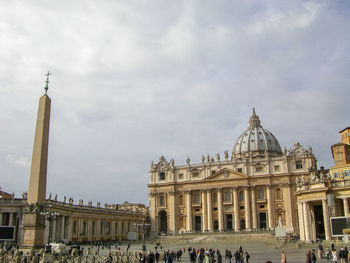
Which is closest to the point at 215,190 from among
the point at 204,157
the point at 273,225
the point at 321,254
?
the point at 204,157

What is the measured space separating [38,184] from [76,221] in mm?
38641

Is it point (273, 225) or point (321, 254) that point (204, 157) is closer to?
point (273, 225)

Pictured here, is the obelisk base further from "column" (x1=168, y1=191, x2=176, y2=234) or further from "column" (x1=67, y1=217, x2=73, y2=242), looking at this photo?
"column" (x1=168, y1=191, x2=176, y2=234)

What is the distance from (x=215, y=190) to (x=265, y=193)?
10.00m

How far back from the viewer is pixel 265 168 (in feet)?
240

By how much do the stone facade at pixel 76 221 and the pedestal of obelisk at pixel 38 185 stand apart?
20307 millimetres

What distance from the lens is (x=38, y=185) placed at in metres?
20.2

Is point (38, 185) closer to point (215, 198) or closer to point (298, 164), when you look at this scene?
point (215, 198)

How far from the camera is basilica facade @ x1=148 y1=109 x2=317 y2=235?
70500 millimetres

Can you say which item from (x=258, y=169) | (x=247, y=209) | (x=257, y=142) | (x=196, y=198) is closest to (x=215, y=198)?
(x=196, y=198)

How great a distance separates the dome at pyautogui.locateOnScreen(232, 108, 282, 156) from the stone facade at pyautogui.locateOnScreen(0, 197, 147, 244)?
39.4m

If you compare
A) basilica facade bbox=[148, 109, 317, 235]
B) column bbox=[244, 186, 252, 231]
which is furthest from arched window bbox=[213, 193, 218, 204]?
column bbox=[244, 186, 252, 231]

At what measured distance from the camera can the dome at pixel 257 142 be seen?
3903 inches

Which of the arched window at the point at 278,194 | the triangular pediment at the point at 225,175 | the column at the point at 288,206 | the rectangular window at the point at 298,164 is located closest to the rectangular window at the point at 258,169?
the triangular pediment at the point at 225,175
